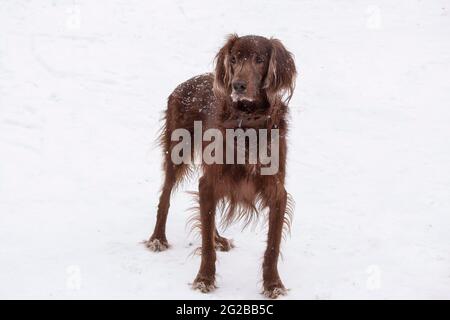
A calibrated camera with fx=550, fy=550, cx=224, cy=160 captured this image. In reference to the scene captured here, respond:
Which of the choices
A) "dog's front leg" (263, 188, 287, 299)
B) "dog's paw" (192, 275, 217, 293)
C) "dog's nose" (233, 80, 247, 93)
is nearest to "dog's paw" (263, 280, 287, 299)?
"dog's front leg" (263, 188, 287, 299)

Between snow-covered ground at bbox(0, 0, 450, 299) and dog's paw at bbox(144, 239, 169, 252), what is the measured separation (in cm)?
10

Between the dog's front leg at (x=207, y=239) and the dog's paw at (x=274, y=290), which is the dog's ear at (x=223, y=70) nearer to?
the dog's front leg at (x=207, y=239)

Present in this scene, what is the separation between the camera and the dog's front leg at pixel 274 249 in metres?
4.41

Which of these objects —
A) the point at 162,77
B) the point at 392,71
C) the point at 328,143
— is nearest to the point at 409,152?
the point at 328,143

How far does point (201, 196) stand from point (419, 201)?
10.2 ft

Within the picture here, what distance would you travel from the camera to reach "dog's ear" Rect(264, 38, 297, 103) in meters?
4.31

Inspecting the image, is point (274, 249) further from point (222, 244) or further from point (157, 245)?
point (157, 245)

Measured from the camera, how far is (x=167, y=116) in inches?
223

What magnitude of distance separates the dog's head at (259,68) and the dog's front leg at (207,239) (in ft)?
2.63

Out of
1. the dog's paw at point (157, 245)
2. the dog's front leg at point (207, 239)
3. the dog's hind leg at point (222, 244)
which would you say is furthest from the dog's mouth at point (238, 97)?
the dog's paw at point (157, 245)

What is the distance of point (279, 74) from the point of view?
4.38m

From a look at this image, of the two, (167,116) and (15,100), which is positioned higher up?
(15,100)
